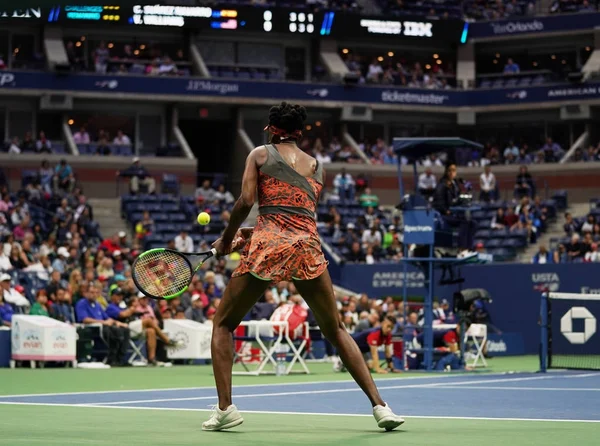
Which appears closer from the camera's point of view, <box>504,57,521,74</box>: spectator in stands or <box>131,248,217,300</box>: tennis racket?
<box>131,248,217,300</box>: tennis racket

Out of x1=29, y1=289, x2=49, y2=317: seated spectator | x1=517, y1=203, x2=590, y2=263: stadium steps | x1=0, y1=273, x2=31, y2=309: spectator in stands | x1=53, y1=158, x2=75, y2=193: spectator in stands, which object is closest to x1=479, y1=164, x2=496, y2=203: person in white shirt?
x1=517, y1=203, x2=590, y2=263: stadium steps

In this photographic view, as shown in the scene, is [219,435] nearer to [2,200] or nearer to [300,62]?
[2,200]

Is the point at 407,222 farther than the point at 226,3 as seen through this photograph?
No

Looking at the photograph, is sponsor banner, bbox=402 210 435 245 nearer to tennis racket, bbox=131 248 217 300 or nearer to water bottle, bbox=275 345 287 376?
water bottle, bbox=275 345 287 376

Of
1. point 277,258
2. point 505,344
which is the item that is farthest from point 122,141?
point 277,258

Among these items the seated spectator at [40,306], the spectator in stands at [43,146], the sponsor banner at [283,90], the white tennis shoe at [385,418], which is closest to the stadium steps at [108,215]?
the spectator in stands at [43,146]

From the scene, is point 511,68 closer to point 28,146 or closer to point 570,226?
point 570,226

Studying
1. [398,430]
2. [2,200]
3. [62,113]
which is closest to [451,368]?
[398,430]

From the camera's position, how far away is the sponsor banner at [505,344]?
26203 mm

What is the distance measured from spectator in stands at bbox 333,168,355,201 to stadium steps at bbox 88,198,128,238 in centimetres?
716

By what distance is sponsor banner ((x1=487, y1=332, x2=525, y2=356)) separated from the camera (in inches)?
1032

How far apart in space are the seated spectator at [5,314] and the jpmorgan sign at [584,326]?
9.87 m

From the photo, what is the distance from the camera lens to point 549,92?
44375 millimetres

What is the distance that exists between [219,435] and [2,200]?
24.1 meters
